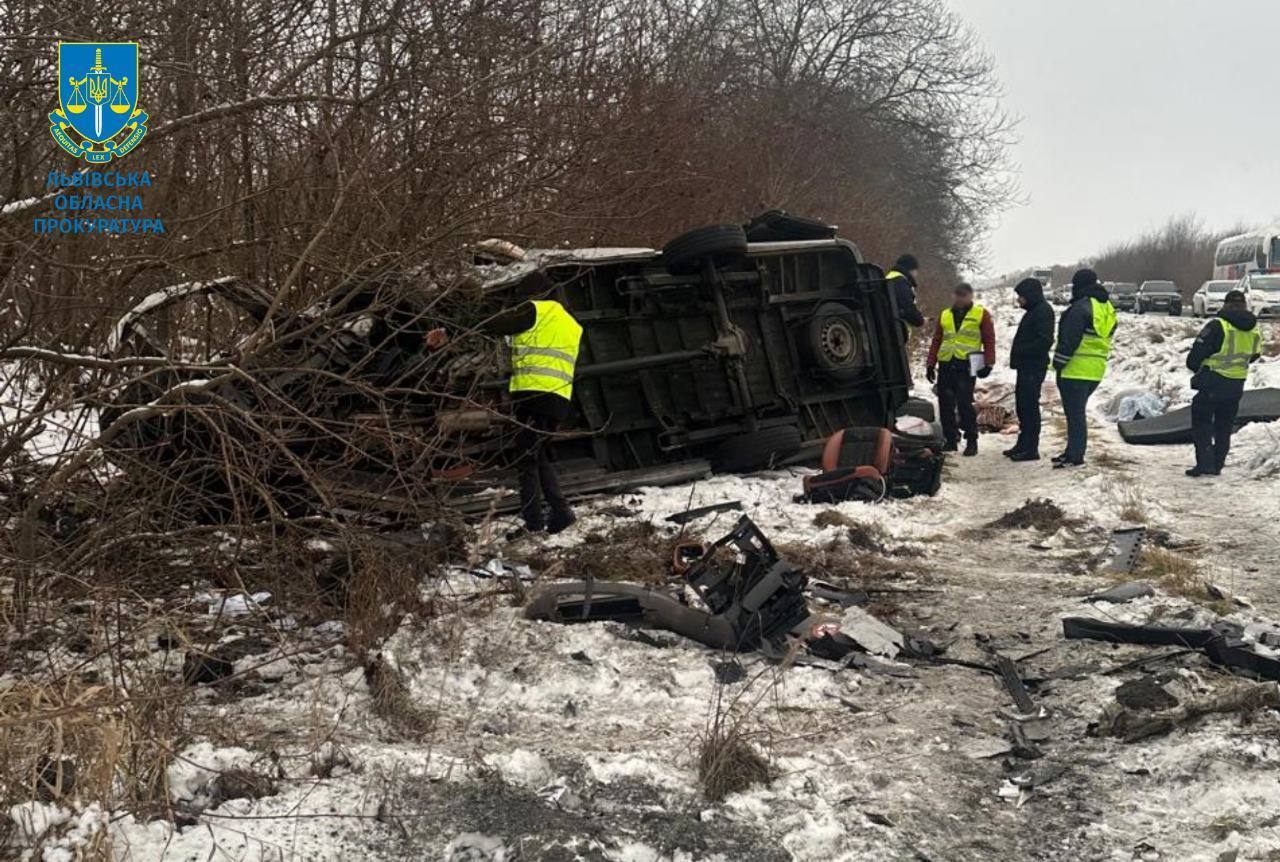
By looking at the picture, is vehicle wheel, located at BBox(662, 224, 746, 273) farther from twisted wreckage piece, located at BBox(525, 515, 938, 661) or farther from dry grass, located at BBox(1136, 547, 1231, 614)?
dry grass, located at BBox(1136, 547, 1231, 614)

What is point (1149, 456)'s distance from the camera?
33.0 ft

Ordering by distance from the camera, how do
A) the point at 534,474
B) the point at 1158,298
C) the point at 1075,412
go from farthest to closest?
the point at 1158,298
the point at 1075,412
the point at 534,474

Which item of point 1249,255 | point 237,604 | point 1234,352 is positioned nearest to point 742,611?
point 237,604

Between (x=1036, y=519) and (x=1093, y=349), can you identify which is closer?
(x=1036, y=519)

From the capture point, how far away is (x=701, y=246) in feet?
26.3

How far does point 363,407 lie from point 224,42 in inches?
144

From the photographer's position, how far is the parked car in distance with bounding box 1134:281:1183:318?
Result: 37.2 metres

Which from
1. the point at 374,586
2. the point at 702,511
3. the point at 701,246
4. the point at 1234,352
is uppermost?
the point at 701,246

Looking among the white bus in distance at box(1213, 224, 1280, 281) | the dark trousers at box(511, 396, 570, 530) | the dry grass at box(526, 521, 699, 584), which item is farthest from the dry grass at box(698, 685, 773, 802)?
the white bus in distance at box(1213, 224, 1280, 281)

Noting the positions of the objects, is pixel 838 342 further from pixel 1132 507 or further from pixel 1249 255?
pixel 1249 255

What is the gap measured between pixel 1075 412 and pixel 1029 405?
642 millimetres

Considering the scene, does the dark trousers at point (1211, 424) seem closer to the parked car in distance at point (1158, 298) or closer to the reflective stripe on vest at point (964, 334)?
the reflective stripe on vest at point (964, 334)

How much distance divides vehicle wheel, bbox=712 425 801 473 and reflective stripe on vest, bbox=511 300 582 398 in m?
2.63

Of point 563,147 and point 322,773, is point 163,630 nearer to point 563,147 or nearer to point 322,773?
point 322,773
